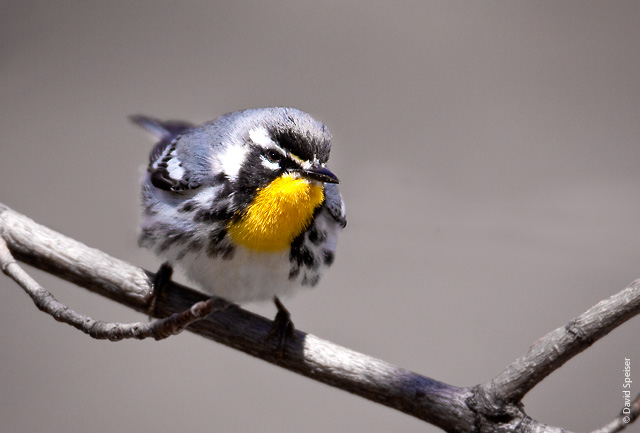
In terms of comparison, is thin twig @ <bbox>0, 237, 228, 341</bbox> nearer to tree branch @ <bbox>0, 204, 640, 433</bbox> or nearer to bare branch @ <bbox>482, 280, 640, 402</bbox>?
tree branch @ <bbox>0, 204, 640, 433</bbox>

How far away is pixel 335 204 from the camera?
1349mm

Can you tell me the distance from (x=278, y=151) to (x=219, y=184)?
0.14 m

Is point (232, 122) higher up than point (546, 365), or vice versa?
point (232, 122)

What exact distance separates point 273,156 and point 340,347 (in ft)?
1.39

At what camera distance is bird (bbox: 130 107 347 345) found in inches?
46.2

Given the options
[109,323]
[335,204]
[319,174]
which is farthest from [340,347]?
[109,323]

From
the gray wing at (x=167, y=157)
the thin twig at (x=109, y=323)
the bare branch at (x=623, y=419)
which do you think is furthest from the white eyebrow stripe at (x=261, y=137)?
the bare branch at (x=623, y=419)

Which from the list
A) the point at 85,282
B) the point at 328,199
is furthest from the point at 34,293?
→ the point at 328,199

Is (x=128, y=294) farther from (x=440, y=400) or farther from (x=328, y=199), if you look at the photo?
(x=440, y=400)

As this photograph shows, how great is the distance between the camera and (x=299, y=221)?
1222mm

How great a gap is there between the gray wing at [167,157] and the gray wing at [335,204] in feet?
0.86

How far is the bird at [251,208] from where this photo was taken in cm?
117

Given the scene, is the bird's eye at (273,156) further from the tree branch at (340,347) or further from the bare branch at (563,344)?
the bare branch at (563,344)

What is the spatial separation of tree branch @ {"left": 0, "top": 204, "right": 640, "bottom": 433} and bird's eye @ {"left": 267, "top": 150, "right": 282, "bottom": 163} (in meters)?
0.32
